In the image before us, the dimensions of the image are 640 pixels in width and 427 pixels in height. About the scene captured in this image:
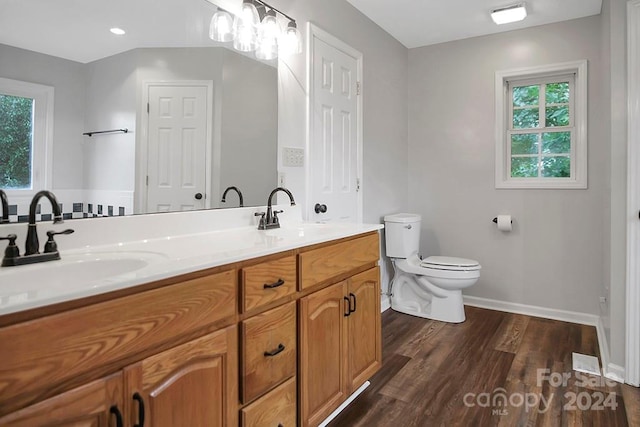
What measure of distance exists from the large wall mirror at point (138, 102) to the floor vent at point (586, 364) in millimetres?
2108

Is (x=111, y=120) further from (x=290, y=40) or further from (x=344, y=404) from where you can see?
(x=344, y=404)

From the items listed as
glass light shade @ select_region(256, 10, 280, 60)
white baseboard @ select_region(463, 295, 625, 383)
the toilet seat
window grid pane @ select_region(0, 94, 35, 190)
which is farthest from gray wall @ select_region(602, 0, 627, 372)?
window grid pane @ select_region(0, 94, 35, 190)

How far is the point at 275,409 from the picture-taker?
1386 millimetres

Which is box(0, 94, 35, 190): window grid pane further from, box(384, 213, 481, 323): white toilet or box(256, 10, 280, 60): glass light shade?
box(384, 213, 481, 323): white toilet

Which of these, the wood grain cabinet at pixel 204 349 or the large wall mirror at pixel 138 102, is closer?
the wood grain cabinet at pixel 204 349

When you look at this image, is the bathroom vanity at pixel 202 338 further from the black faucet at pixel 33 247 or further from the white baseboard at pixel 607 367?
the white baseboard at pixel 607 367

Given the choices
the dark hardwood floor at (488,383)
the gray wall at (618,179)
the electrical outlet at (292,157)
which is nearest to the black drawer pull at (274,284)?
the dark hardwood floor at (488,383)

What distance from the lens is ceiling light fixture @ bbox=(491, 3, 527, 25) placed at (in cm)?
287

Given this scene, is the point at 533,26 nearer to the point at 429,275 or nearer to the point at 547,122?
the point at 547,122

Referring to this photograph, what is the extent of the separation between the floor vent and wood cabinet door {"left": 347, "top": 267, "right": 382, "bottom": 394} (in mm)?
1261

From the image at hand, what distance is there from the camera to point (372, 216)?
323 centimetres

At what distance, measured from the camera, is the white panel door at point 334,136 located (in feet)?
8.19

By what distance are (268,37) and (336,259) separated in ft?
4.10

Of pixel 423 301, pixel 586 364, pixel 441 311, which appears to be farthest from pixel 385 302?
pixel 586 364
